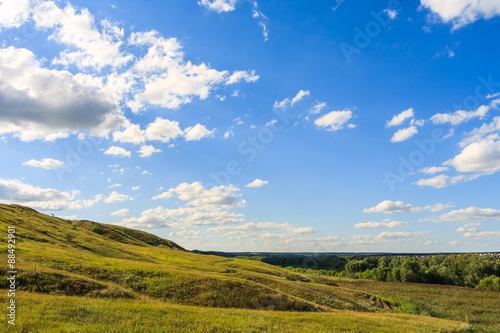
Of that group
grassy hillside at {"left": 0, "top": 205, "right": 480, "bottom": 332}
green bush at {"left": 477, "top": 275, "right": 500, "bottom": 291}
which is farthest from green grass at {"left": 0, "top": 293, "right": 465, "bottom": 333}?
green bush at {"left": 477, "top": 275, "right": 500, "bottom": 291}

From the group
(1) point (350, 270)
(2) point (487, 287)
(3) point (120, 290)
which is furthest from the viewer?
(1) point (350, 270)

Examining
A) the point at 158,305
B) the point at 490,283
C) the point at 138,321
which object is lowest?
the point at 490,283

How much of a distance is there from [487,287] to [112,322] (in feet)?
390

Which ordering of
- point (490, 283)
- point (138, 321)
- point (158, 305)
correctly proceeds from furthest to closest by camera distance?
1. point (490, 283)
2. point (158, 305)
3. point (138, 321)

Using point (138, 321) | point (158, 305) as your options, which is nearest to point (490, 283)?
point (158, 305)

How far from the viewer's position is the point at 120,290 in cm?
3011

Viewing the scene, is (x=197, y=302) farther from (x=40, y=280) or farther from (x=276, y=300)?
(x=40, y=280)

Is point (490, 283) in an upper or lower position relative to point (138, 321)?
lower

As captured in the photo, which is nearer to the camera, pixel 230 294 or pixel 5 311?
pixel 5 311

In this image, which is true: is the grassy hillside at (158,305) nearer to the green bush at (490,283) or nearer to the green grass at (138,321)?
the green grass at (138,321)

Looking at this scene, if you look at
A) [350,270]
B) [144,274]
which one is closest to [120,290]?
[144,274]

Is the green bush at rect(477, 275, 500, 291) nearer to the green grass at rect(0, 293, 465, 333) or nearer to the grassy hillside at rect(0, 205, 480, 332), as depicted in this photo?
the grassy hillside at rect(0, 205, 480, 332)

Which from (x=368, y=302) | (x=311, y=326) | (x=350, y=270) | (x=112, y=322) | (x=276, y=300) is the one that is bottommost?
(x=350, y=270)

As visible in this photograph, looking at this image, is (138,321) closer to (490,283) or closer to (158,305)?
(158,305)
